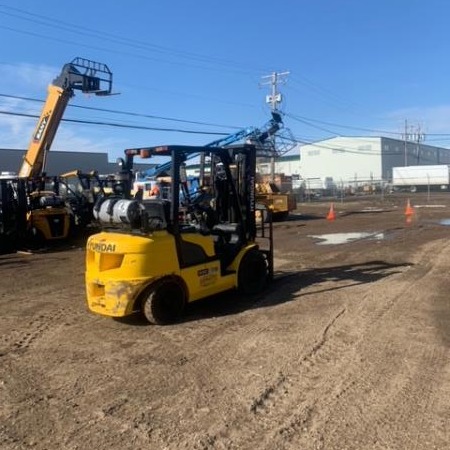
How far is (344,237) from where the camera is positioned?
16.8 metres

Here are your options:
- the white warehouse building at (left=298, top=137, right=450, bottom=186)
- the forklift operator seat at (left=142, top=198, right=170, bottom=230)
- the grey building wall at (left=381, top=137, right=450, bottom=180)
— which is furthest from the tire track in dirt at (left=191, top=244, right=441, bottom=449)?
the white warehouse building at (left=298, top=137, right=450, bottom=186)

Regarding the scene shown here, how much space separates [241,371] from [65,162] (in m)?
55.7

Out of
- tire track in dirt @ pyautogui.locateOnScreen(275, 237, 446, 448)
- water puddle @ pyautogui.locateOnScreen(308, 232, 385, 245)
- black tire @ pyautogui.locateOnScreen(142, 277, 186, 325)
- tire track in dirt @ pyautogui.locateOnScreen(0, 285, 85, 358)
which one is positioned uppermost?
black tire @ pyautogui.locateOnScreen(142, 277, 186, 325)

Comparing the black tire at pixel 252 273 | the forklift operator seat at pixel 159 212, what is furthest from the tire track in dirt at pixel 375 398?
the forklift operator seat at pixel 159 212

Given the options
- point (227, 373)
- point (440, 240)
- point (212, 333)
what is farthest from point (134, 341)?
point (440, 240)

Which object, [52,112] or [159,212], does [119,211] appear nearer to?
[159,212]

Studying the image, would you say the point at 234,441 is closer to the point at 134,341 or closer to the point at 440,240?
the point at 134,341

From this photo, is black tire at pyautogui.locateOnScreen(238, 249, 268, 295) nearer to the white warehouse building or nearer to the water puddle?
the water puddle

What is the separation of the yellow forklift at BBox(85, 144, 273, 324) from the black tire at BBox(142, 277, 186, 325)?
0.01 m

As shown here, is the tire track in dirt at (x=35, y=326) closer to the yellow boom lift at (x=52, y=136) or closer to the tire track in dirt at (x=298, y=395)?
the tire track in dirt at (x=298, y=395)

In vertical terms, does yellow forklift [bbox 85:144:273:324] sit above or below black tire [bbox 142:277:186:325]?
above

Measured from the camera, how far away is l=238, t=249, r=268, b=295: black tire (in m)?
8.39

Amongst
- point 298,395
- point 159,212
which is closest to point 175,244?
point 159,212

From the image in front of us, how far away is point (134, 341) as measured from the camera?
6348mm
